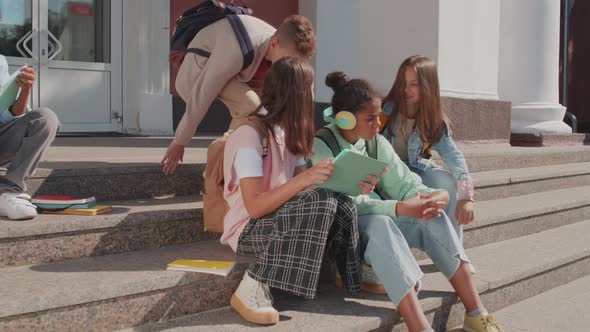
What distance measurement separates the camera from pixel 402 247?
2.62 meters

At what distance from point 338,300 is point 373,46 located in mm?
3835

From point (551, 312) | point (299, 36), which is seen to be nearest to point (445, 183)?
point (551, 312)

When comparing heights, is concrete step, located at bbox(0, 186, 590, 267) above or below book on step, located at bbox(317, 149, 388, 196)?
below

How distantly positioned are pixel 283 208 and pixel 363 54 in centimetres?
402

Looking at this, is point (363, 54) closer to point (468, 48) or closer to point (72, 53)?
point (468, 48)

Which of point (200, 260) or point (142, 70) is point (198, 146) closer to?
point (142, 70)

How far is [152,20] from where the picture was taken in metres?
6.50

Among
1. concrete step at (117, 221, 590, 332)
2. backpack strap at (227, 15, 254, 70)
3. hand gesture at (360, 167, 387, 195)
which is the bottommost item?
concrete step at (117, 221, 590, 332)

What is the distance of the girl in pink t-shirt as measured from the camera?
250 centimetres

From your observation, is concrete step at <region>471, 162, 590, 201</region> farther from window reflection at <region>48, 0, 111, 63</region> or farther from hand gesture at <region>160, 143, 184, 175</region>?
window reflection at <region>48, 0, 111, 63</region>

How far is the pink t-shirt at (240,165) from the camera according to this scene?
2.60m

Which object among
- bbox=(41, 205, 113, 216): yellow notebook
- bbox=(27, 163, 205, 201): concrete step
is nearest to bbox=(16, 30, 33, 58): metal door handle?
bbox=(27, 163, 205, 201): concrete step

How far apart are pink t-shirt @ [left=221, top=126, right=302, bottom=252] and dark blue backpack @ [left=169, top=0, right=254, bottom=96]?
63cm

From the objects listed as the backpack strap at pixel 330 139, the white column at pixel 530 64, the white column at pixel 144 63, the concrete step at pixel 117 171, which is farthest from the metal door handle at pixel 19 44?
the white column at pixel 530 64
